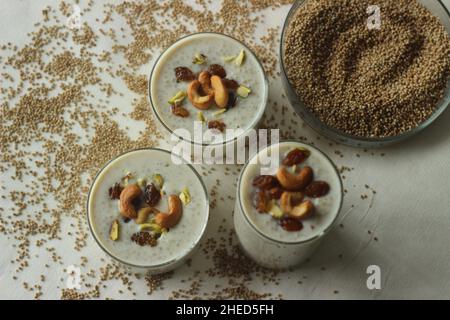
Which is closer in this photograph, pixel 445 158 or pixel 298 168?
pixel 298 168

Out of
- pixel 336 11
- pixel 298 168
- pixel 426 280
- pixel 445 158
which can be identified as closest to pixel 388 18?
pixel 336 11

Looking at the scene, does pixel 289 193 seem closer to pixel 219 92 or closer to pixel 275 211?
pixel 275 211

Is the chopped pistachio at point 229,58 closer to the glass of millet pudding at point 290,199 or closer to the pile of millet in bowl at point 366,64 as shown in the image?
the pile of millet in bowl at point 366,64

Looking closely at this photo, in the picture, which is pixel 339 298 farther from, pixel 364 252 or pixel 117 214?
pixel 117 214

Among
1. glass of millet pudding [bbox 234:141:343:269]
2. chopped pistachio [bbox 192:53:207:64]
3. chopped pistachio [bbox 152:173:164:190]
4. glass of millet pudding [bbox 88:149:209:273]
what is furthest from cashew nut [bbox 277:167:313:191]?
chopped pistachio [bbox 192:53:207:64]

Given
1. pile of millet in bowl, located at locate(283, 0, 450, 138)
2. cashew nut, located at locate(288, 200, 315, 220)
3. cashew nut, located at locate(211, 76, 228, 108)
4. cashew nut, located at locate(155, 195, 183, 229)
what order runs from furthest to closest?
pile of millet in bowl, located at locate(283, 0, 450, 138)
cashew nut, located at locate(211, 76, 228, 108)
cashew nut, located at locate(155, 195, 183, 229)
cashew nut, located at locate(288, 200, 315, 220)

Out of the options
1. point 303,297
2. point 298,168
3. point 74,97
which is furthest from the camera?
point 74,97

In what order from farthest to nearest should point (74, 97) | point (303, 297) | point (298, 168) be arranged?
point (74, 97)
point (303, 297)
point (298, 168)

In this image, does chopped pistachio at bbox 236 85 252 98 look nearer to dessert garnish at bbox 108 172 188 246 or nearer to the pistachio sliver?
the pistachio sliver
